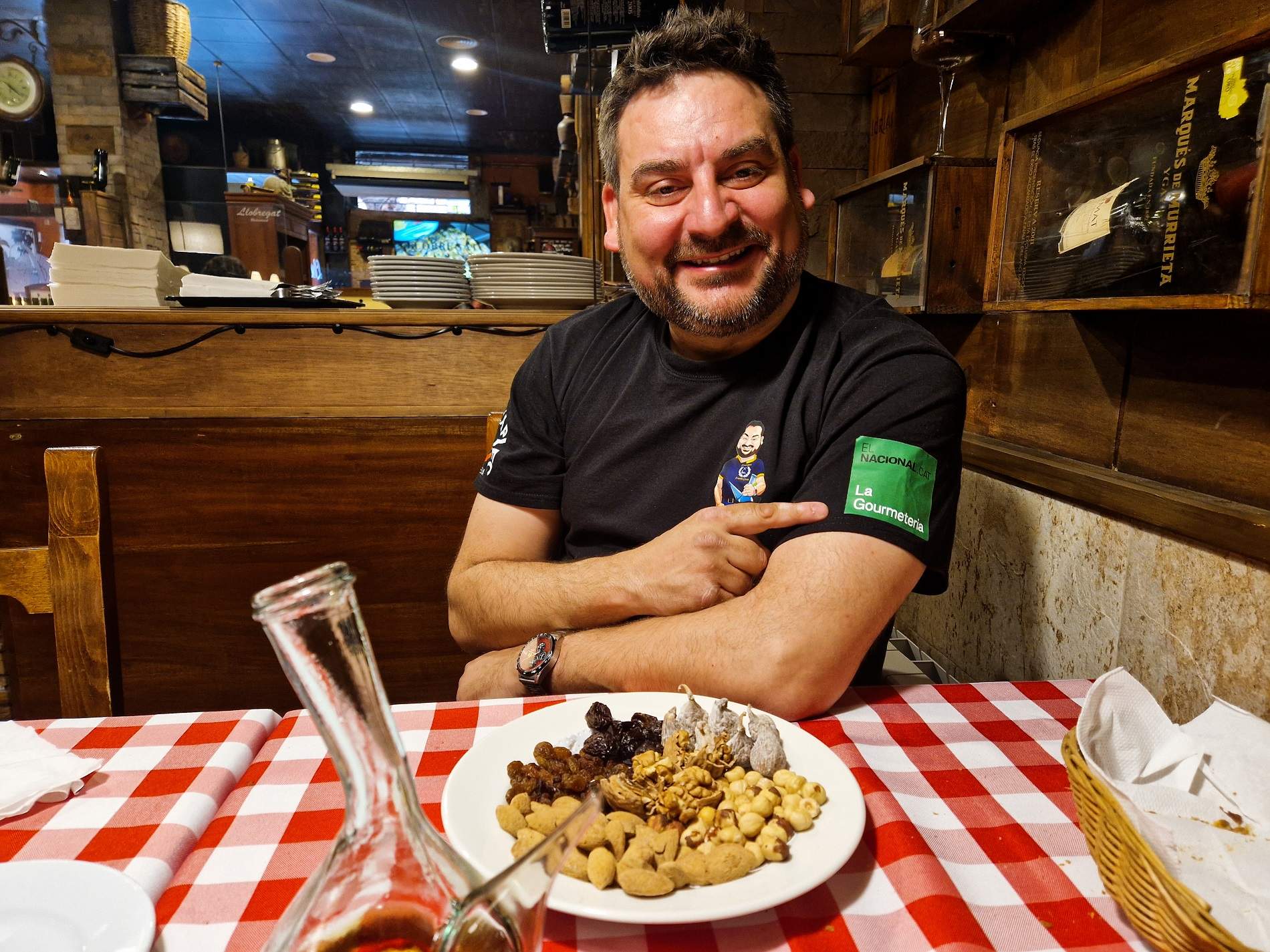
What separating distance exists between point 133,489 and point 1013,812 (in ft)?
8.05

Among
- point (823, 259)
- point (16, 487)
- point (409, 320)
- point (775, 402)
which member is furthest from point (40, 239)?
point (775, 402)

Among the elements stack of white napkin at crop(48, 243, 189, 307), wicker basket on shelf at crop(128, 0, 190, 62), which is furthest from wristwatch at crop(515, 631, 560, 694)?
wicker basket on shelf at crop(128, 0, 190, 62)

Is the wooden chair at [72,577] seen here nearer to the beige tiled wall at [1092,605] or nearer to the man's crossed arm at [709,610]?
the man's crossed arm at [709,610]

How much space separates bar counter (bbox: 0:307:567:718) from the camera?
225 cm

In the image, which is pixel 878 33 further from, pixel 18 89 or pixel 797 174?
pixel 18 89

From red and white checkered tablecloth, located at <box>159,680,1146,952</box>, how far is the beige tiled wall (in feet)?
1.25

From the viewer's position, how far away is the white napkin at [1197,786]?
572mm

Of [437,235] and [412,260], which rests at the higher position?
[437,235]

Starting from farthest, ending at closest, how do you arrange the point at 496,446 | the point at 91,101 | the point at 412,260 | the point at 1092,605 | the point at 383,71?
the point at 383,71 → the point at 91,101 → the point at 412,260 → the point at 496,446 → the point at 1092,605

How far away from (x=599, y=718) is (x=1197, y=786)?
581 millimetres

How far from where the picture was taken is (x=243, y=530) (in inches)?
93.4

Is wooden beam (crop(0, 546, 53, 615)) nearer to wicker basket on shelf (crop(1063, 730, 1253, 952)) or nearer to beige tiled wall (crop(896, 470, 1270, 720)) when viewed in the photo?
wicker basket on shelf (crop(1063, 730, 1253, 952))

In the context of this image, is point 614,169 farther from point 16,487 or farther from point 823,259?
point 16,487

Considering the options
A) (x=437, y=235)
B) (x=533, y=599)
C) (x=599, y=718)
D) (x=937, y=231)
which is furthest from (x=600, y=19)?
(x=437, y=235)
